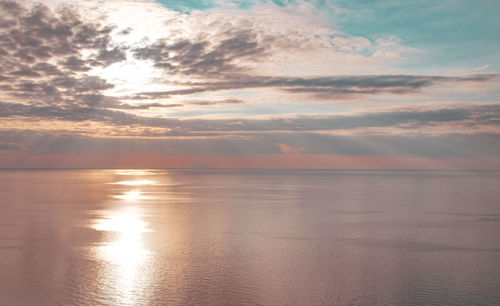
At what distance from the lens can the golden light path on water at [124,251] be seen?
15117 millimetres

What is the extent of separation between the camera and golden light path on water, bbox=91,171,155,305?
15117mm

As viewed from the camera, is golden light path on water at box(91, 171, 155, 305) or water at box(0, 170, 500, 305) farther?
golden light path on water at box(91, 171, 155, 305)

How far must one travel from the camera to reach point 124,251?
20.9 meters

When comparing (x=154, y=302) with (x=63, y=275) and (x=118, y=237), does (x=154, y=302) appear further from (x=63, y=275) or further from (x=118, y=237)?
(x=118, y=237)

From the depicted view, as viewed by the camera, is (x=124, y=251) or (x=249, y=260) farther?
(x=124, y=251)

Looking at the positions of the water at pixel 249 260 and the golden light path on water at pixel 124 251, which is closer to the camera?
the water at pixel 249 260

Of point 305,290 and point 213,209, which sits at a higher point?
point 305,290

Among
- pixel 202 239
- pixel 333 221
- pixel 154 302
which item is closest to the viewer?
pixel 154 302

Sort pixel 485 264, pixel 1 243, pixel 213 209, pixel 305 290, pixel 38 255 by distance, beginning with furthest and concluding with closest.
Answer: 1. pixel 213 209
2. pixel 1 243
3. pixel 38 255
4. pixel 485 264
5. pixel 305 290

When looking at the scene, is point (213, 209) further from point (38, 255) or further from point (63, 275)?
point (63, 275)

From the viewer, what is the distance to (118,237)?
25.0 meters

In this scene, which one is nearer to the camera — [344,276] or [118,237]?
[344,276]

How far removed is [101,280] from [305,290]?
7.49m

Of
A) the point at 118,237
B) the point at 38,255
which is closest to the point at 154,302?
the point at 38,255
